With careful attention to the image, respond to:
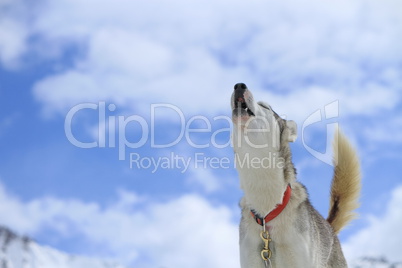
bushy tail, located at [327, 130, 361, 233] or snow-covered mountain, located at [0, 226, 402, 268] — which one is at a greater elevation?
snow-covered mountain, located at [0, 226, 402, 268]

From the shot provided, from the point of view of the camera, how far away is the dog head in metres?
6.61

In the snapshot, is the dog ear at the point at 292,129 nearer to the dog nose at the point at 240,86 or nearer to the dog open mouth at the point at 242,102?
the dog open mouth at the point at 242,102

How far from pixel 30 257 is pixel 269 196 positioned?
7040 cm

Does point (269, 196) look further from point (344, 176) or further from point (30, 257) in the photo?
point (30, 257)

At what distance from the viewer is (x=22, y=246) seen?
7562 centimetres

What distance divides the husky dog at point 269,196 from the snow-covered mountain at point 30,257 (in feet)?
211

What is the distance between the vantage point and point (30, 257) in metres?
72.2

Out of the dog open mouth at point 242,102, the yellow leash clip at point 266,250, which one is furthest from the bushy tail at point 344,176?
the dog open mouth at point 242,102

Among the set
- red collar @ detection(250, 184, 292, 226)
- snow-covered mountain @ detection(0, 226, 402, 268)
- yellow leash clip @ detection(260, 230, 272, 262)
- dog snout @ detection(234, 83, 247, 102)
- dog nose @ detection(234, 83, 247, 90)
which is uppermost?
snow-covered mountain @ detection(0, 226, 402, 268)

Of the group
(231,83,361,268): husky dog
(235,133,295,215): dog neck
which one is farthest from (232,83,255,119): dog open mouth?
(235,133,295,215): dog neck

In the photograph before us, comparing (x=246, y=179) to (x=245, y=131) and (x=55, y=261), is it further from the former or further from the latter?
(x=55, y=261)

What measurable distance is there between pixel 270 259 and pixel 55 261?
72271 mm

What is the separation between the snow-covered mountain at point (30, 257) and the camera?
7038 cm

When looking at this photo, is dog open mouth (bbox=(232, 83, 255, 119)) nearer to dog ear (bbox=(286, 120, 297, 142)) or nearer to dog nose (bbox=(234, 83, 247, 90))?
dog nose (bbox=(234, 83, 247, 90))
